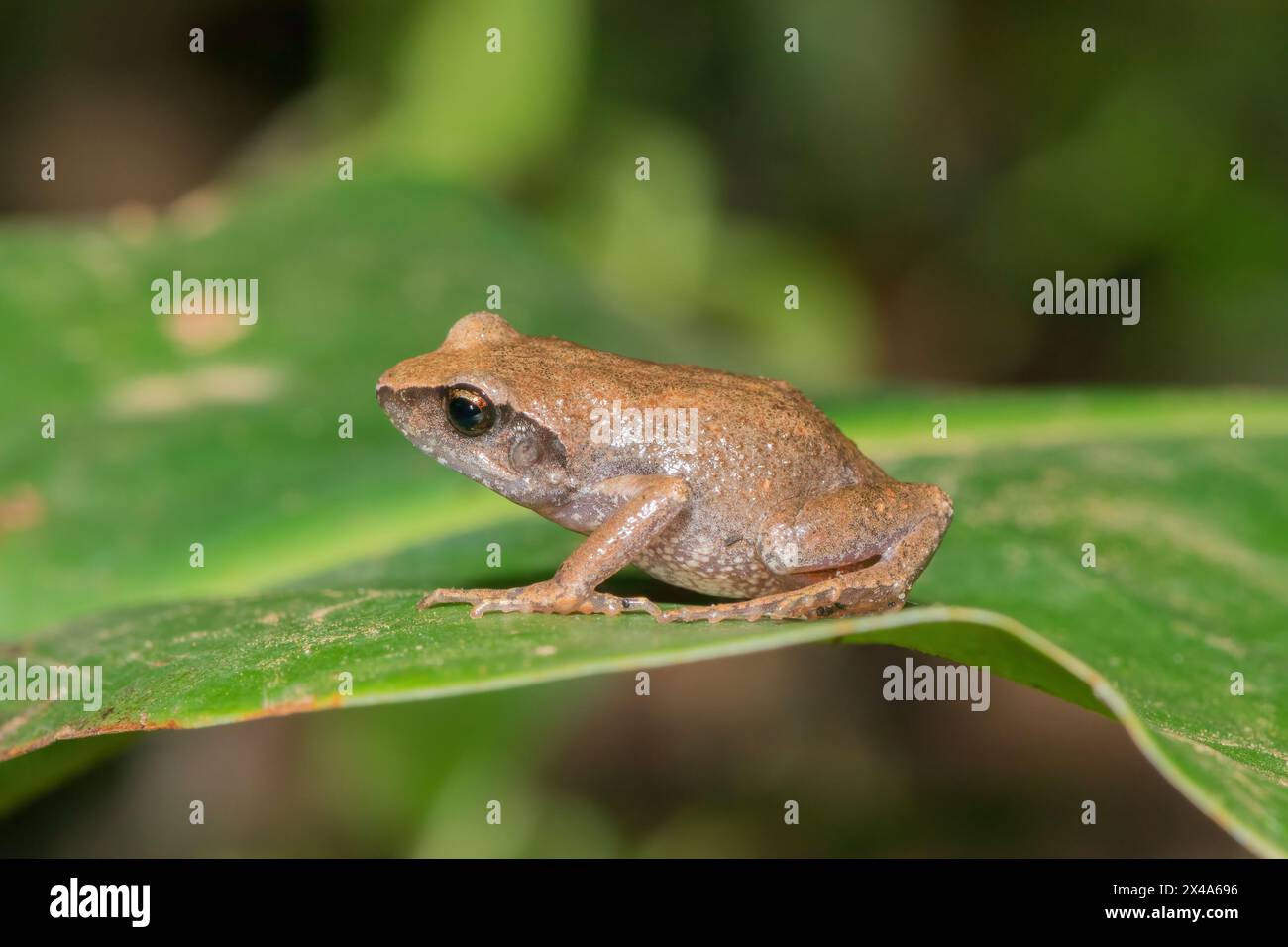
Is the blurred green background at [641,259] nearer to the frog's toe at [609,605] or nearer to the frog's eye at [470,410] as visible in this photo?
the frog's eye at [470,410]

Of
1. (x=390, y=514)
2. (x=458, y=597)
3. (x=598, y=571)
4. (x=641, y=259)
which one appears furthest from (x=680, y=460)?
(x=641, y=259)

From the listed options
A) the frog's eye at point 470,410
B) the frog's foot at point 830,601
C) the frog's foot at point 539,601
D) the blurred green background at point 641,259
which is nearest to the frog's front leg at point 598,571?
the frog's foot at point 539,601

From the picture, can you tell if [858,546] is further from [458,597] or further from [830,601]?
[458,597]

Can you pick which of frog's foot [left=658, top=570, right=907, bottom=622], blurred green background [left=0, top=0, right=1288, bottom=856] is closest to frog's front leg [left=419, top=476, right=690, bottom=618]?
frog's foot [left=658, top=570, right=907, bottom=622]

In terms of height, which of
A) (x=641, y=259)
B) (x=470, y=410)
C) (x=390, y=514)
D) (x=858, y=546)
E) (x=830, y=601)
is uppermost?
(x=641, y=259)

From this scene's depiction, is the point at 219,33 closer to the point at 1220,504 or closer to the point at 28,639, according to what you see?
the point at 28,639

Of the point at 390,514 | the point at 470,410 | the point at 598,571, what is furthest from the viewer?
the point at 390,514
